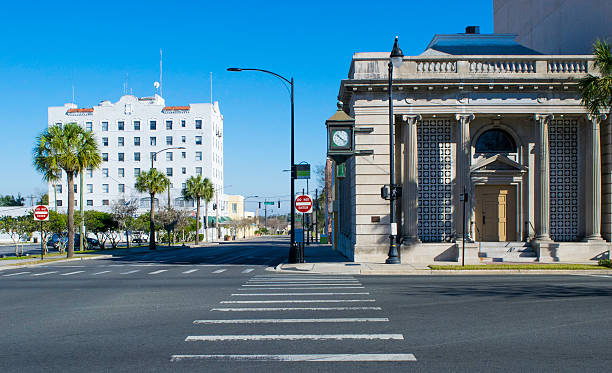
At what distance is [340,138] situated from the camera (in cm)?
2189

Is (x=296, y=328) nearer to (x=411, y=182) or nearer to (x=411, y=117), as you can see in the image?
(x=411, y=182)

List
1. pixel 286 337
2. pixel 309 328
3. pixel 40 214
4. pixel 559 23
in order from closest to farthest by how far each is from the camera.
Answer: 1. pixel 286 337
2. pixel 309 328
3. pixel 40 214
4. pixel 559 23

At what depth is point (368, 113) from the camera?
27531 mm

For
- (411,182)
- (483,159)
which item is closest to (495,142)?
(483,159)

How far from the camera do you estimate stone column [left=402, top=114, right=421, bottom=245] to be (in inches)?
1081

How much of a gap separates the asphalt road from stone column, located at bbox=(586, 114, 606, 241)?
1130 cm

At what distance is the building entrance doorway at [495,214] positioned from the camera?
94.2 feet

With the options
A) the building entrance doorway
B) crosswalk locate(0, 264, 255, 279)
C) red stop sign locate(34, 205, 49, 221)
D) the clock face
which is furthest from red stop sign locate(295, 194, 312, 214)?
red stop sign locate(34, 205, 49, 221)

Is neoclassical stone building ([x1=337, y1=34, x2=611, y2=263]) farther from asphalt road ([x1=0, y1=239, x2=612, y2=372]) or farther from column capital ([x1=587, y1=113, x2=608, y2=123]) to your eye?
asphalt road ([x1=0, y1=239, x2=612, y2=372])

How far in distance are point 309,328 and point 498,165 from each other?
2096 centimetres

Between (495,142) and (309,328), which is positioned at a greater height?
(495,142)

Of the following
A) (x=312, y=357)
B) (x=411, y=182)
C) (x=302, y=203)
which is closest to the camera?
(x=312, y=357)

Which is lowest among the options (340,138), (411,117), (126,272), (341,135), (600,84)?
(126,272)

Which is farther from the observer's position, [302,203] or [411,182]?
[302,203]
